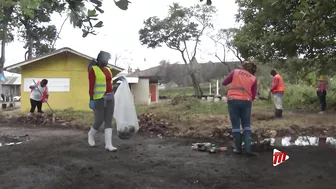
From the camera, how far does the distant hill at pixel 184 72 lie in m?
48.9

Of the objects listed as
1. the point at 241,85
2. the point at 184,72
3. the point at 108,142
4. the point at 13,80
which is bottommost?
the point at 108,142

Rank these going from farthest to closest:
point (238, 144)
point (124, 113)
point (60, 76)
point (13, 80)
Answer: point (13, 80) → point (60, 76) → point (124, 113) → point (238, 144)

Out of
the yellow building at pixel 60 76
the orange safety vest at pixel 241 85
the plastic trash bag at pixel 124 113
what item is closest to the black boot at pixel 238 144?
the orange safety vest at pixel 241 85

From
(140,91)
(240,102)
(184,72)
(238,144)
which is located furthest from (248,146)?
(184,72)

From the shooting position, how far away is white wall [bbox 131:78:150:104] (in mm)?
34591

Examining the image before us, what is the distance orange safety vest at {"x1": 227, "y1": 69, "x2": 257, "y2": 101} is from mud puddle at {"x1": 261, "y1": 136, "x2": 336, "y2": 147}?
48.0 inches

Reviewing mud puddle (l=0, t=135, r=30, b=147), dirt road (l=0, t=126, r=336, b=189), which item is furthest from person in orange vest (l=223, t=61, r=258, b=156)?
mud puddle (l=0, t=135, r=30, b=147)

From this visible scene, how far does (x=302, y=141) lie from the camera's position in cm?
733

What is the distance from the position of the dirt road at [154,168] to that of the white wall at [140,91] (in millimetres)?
27992

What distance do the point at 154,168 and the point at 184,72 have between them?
165 ft

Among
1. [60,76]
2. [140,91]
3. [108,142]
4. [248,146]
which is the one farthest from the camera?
[140,91]

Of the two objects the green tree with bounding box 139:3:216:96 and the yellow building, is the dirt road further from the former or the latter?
the green tree with bounding box 139:3:216:96

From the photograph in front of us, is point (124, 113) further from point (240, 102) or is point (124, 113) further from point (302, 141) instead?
point (302, 141)

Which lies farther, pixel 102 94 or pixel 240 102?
pixel 102 94
